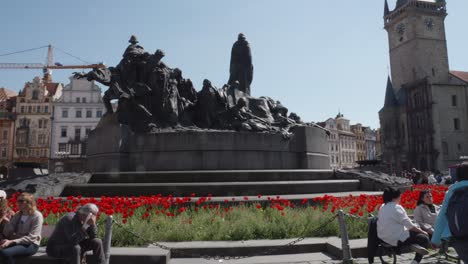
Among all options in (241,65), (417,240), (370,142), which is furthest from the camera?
(370,142)

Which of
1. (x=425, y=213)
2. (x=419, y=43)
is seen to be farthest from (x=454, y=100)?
(x=425, y=213)

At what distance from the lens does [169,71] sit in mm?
16797

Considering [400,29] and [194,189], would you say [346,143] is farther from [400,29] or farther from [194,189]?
[194,189]

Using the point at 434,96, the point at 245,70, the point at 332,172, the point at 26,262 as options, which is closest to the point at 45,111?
the point at 245,70

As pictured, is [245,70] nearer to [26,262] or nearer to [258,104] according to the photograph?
[258,104]

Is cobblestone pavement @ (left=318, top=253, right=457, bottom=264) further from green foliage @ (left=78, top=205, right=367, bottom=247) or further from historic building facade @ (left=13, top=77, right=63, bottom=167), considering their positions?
historic building facade @ (left=13, top=77, right=63, bottom=167)

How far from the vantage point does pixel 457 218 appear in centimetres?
450

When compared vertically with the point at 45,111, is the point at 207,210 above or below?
below

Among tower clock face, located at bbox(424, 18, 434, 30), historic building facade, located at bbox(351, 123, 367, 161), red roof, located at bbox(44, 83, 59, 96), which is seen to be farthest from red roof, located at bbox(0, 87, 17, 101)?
tower clock face, located at bbox(424, 18, 434, 30)

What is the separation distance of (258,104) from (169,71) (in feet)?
15.5

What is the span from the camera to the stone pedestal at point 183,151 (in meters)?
14.5

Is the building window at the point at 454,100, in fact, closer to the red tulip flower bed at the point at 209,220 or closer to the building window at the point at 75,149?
the building window at the point at 75,149

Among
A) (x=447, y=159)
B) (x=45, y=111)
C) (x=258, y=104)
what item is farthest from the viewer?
(x=447, y=159)

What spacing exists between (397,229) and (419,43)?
85.8 metres
